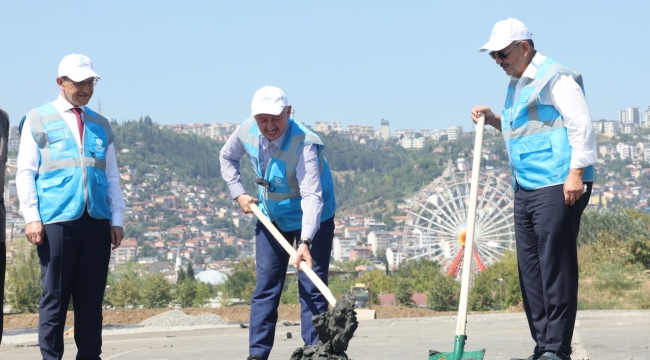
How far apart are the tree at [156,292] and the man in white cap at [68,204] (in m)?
85.3

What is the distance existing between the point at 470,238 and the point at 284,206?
132cm

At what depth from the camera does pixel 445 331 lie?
10.5 metres

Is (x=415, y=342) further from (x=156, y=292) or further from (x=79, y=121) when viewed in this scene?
(x=156, y=292)

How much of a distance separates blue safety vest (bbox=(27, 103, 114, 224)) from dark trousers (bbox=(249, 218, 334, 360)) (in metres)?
1.02

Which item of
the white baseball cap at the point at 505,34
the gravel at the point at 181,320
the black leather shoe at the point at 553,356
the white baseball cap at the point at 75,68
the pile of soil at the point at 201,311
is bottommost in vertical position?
the pile of soil at the point at 201,311

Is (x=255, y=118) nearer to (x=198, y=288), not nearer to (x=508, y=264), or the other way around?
(x=508, y=264)

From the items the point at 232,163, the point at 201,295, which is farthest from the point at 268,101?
the point at 201,295

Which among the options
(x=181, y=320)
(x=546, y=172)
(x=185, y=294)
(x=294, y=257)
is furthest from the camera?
(x=185, y=294)

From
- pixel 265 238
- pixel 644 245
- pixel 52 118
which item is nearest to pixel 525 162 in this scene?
pixel 265 238

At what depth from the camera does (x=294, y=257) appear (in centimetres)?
632

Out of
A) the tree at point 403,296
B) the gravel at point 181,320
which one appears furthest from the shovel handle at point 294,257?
the tree at point 403,296

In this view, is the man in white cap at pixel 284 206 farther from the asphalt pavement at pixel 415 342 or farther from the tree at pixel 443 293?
the tree at pixel 443 293

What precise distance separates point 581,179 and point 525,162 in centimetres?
36

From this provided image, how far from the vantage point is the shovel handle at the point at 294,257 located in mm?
6037
